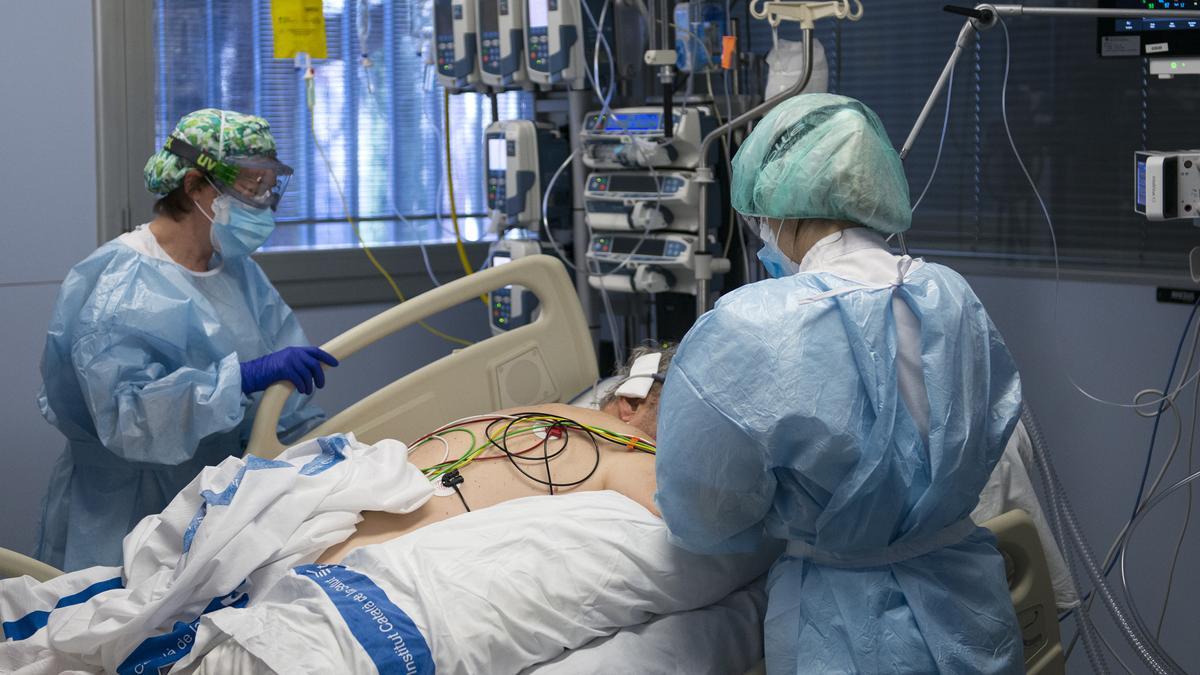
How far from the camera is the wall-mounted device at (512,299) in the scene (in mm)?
3533

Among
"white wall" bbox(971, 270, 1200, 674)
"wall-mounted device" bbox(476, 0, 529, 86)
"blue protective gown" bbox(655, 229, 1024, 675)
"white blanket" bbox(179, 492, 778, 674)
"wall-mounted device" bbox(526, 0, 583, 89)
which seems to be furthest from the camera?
"wall-mounted device" bbox(476, 0, 529, 86)

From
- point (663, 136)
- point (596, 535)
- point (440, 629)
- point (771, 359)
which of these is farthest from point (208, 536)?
point (663, 136)

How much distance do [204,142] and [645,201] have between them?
1.15m

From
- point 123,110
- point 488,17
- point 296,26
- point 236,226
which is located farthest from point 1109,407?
point 123,110

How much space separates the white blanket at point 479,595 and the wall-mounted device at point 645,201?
4.34ft

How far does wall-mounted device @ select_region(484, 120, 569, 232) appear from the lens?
357 cm

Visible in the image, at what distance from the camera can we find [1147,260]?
3.01 m

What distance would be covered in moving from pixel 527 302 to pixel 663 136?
26.5 inches

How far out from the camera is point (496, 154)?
3656 millimetres

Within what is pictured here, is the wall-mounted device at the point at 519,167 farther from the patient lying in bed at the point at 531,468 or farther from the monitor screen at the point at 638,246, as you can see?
the patient lying in bed at the point at 531,468

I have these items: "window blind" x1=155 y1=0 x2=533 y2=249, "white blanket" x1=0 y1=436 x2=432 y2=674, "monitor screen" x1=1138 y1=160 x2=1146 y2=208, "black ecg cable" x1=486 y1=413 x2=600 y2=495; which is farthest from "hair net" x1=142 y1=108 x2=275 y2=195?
"monitor screen" x1=1138 y1=160 x2=1146 y2=208

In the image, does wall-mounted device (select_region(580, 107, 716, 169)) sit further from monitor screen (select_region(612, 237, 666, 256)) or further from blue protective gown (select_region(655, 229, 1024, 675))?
blue protective gown (select_region(655, 229, 1024, 675))

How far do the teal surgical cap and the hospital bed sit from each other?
3.18 feet

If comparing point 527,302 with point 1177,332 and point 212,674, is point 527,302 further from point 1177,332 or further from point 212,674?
point 212,674
